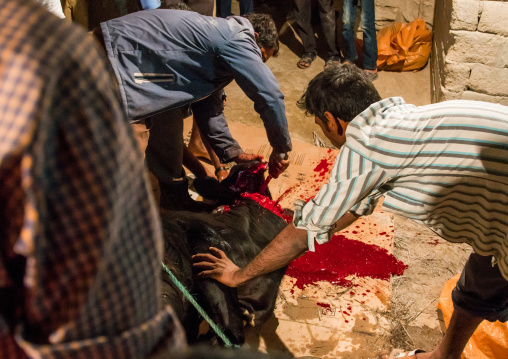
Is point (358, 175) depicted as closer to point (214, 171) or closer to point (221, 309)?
point (221, 309)

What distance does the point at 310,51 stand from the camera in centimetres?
536

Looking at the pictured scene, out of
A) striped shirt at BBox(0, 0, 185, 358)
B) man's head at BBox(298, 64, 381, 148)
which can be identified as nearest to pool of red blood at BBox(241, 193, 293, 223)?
man's head at BBox(298, 64, 381, 148)

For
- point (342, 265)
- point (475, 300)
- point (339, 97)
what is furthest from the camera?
point (342, 265)

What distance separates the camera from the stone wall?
3.39 m

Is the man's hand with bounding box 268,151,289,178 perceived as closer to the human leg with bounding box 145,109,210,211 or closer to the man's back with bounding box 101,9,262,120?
the human leg with bounding box 145,109,210,211

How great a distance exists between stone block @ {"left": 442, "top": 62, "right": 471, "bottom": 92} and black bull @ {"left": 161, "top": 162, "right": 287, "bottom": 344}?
7.14 ft

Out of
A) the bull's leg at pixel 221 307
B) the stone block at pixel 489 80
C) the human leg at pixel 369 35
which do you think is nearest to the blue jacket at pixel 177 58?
the bull's leg at pixel 221 307

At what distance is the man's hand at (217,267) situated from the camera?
195cm

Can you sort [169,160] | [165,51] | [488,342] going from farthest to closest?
1. [169,160]
2. [165,51]
3. [488,342]

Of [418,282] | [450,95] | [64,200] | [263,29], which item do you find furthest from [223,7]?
[64,200]

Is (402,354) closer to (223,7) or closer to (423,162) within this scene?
(423,162)

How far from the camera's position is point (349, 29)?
4.92m

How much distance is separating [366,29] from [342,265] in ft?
10.3

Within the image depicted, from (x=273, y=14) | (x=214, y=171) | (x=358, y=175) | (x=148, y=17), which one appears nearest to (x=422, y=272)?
(x=358, y=175)
